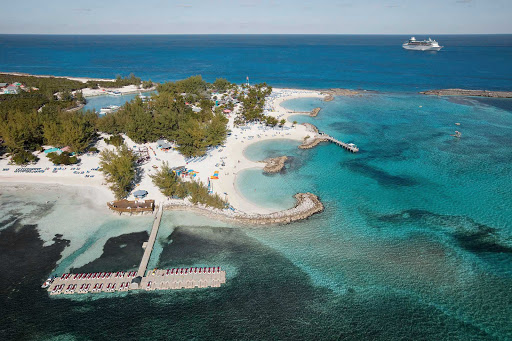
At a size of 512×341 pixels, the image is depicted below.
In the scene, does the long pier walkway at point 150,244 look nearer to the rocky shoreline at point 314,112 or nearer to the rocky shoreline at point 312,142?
the rocky shoreline at point 312,142

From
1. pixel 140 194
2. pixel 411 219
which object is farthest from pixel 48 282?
pixel 411 219

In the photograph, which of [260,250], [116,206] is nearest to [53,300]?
[116,206]

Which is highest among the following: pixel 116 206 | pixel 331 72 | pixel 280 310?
pixel 331 72

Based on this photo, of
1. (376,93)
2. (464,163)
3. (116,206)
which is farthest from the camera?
(376,93)

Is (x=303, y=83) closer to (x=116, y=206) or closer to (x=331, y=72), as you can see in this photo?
(x=331, y=72)

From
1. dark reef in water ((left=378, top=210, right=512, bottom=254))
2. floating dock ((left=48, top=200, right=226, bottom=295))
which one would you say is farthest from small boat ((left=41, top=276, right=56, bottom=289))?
dark reef in water ((left=378, top=210, right=512, bottom=254))

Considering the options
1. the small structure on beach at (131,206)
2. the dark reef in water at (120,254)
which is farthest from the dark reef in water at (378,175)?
the dark reef in water at (120,254)

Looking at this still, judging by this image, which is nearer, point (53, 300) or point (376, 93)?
point (53, 300)

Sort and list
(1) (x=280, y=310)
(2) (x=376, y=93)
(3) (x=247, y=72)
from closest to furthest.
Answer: (1) (x=280, y=310) < (2) (x=376, y=93) < (3) (x=247, y=72)
